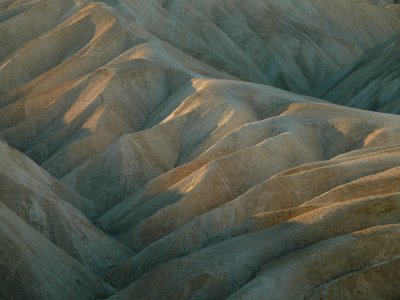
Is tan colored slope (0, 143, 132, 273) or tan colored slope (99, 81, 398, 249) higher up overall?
tan colored slope (0, 143, 132, 273)

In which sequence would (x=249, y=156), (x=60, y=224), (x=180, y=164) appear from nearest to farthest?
(x=60, y=224) < (x=249, y=156) < (x=180, y=164)

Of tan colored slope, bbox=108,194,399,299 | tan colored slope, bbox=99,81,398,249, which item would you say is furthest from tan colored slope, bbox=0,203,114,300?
tan colored slope, bbox=99,81,398,249

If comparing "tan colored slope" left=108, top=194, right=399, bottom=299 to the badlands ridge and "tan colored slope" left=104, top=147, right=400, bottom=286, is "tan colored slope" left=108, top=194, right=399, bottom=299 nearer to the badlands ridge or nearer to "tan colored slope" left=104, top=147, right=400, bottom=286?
the badlands ridge

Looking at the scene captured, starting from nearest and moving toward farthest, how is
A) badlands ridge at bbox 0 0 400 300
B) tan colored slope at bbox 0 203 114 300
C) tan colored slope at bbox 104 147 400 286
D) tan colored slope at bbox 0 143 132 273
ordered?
badlands ridge at bbox 0 0 400 300 → tan colored slope at bbox 0 203 114 300 → tan colored slope at bbox 104 147 400 286 → tan colored slope at bbox 0 143 132 273

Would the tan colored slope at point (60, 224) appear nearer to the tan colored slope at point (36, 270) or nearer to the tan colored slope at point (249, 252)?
the tan colored slope at point (36, 270)

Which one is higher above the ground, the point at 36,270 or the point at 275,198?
the point at 36,270

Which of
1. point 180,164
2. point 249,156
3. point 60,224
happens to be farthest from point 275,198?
point 180,164

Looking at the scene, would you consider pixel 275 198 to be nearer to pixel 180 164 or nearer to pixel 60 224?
pixel 60 224
